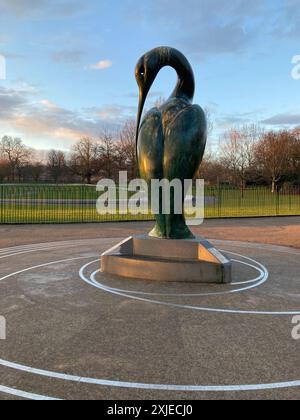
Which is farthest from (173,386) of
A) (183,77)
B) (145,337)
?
(183,77)

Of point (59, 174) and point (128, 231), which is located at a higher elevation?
point (59, 174)

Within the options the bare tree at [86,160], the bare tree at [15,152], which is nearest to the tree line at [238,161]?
the bare tree at [86,160]

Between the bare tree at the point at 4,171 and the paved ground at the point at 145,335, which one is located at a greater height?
the bare tree at the point at 4,171

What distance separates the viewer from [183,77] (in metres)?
9.74

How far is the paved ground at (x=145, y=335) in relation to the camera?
3963 mm

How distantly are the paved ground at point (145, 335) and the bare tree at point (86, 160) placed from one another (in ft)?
191

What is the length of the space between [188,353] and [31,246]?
32.4 feet

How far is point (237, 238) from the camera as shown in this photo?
15.9 m

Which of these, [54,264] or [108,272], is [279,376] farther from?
[54,264]

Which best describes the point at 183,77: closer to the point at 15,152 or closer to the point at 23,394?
the point at 23,394

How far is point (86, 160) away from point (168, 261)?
210 feet

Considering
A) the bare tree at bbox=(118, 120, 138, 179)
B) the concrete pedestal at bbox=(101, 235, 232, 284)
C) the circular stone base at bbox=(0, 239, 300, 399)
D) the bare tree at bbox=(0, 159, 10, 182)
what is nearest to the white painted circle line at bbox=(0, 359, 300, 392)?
the circular stone base at bbox=(0, 239, 300, 399)

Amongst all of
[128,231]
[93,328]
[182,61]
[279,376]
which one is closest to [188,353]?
[279,376]

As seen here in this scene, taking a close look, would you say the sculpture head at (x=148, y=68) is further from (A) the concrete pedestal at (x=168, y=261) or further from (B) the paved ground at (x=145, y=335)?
(B) the paved ground at (x=145, y=335)
